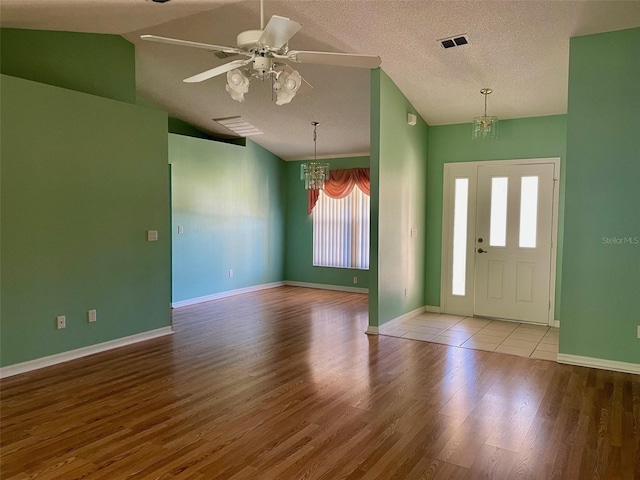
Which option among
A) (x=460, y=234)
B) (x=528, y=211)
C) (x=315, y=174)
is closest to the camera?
(x=528, y=211)

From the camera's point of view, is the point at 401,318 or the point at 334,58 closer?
the point at 334,58

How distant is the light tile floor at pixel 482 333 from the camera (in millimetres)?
4770

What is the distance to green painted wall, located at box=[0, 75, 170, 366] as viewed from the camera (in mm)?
3900

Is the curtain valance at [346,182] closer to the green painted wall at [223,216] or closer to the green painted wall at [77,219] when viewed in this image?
the green painted wall at [223,216]

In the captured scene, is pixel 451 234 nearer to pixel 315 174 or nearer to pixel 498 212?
pixel 498 212

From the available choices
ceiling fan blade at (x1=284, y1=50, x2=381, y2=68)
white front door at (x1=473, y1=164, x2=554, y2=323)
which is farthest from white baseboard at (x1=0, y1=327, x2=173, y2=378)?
white front door at (x1=473, y1=164, x2=554, y2=323)

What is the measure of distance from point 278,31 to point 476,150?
449 cm

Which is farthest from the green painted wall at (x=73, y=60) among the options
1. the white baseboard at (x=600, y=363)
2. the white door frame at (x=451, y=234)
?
the white baseboard at (x=600, y=363)

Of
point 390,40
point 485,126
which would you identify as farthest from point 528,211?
point 390,40

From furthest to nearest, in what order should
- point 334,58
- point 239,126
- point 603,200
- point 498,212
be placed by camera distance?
point 239,126 → point 498,212 → point 603,200 → point 334,58

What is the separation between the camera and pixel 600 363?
4.11 meters

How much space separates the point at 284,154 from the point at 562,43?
5755 millimetres

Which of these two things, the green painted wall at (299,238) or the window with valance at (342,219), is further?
the green painted wall at (299,238)

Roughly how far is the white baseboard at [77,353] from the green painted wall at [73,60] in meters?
2.75
